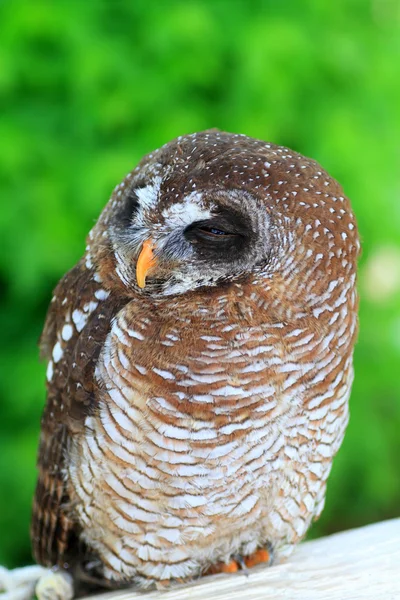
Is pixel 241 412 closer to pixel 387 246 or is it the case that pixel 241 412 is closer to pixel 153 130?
pixel 153 130

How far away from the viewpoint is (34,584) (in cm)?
211

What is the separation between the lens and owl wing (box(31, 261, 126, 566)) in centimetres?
203

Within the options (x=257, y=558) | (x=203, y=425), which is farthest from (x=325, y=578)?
(x=203, y=425)

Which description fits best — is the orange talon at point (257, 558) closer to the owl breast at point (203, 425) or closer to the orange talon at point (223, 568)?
the orange talon at point (223, 568)

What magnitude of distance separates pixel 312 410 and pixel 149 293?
1.54 feet

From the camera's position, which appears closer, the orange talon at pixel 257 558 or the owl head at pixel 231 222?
the owl head at pixel 231 222


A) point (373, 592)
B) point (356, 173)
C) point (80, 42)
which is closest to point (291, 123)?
point (356, 173)

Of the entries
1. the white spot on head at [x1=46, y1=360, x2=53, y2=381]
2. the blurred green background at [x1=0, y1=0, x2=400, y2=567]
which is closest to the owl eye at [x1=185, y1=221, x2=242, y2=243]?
the white spot on head at [x1=46, y1=360, x2=53, y2=381]

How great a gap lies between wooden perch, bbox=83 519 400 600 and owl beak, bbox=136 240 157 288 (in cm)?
79

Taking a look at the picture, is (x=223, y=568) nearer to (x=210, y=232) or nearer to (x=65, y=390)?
(x=65, y=390)

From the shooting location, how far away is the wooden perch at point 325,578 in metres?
1.97

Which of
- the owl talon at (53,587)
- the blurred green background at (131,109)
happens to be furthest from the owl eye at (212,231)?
the blurred green background at (131,109)

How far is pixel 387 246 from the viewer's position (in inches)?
157

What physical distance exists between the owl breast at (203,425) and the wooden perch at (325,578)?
92 millimetres
